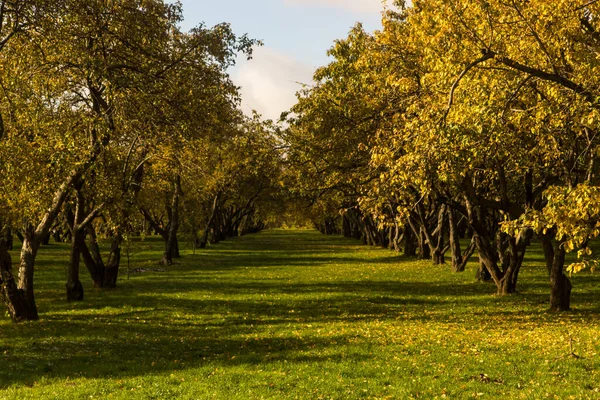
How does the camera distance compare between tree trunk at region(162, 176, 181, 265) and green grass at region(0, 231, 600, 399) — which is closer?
green grass at region(0, 231, 600, 399)

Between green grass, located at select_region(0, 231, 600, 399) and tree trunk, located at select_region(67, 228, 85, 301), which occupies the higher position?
tree trunk, located at select_region(67, 228, 85, 301)

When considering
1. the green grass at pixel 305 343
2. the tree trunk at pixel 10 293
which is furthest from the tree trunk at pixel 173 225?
the tree trunk at pixel 10 293

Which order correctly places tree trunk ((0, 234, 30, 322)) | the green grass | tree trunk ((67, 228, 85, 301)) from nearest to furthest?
the green grass < tree trunk ((0, 234, 30, 322)) < tree trunk ((67, 228, 85, 301))

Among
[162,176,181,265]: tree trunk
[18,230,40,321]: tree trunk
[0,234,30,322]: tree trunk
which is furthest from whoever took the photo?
[162,176,181,265]: tree trunk

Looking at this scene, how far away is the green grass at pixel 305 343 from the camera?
13.7 meters

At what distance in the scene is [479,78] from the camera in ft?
56.9

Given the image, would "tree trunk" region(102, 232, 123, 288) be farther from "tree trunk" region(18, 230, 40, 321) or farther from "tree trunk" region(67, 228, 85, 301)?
"tree trunk" region(18, 230, 40, 321)

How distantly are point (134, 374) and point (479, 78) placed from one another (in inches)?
494

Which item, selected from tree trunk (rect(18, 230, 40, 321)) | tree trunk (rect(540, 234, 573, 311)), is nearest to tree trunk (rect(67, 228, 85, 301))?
tree trunk (rect(18, 230, 40, 321))

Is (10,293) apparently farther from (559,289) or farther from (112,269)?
(559,289)

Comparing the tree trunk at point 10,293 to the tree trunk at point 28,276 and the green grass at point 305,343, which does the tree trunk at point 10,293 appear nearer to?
the tree trunk at point 28,276

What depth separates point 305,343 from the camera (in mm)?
19156

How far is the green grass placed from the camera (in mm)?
13664

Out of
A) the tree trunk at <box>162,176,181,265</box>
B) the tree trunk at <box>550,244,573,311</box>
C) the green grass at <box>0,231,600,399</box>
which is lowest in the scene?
the green grass at <box>0,231,600,399</box>
